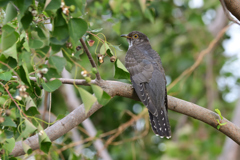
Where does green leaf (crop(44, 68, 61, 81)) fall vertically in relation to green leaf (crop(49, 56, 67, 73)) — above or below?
below

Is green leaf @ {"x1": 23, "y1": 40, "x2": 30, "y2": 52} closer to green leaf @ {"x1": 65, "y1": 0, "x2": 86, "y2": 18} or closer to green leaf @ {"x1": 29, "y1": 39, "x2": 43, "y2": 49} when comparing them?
green leaf @ {"x1": 29, "y1": 39, "x2": 43, "y2": 49}

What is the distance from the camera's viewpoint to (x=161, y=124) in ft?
12.0

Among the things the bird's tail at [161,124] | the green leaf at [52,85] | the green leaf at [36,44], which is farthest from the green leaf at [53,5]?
the bird's tail at [161,124]

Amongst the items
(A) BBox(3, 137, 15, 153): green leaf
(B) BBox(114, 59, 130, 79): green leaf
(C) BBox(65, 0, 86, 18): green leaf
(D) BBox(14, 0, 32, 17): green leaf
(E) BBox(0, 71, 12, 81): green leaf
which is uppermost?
(D) BBox(14, 0, 32, 17): green leaf

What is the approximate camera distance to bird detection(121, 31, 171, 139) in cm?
364

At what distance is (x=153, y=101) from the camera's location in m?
3.81

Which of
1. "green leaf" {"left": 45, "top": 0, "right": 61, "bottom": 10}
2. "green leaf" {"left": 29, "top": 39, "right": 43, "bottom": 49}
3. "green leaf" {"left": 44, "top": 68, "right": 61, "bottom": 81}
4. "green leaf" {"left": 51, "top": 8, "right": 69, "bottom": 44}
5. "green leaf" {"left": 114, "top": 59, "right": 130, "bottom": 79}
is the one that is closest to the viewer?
"green leaf" {"left": 45, "top": 0, "right": 61, "bottom": 10}

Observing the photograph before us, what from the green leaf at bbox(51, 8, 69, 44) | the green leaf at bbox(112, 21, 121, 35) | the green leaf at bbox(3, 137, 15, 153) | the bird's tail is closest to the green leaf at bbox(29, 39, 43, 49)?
the green leaf at bbox(51, 8, 69, 44)

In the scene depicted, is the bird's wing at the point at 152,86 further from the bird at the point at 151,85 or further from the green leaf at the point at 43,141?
the green leaf at the point at 43,141

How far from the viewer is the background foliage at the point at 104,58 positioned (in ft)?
5.99

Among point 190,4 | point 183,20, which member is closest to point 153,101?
point 183,20

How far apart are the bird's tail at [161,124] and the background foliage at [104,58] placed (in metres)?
0.58

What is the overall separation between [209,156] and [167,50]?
92.0 inches

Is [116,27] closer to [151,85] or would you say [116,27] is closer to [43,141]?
[151,85]
